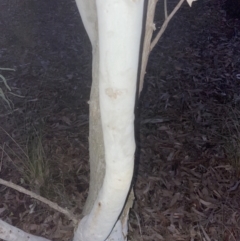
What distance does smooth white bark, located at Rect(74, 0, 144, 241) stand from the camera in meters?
1.09

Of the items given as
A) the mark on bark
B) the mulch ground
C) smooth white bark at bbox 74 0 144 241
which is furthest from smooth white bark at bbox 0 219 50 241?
the mark on bark

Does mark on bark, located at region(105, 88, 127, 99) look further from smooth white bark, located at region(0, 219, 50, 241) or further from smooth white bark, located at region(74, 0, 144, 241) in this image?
smooth white bark, located at region(0, 219, 50, 241)

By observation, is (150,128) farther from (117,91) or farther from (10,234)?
(117,91)

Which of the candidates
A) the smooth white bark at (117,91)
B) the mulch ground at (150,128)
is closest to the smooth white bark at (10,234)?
the smooth white bark at (117,91)

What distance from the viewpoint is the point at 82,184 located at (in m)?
2.69

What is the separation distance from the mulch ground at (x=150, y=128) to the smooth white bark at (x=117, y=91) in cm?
40

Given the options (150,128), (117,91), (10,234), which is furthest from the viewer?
(150,128)

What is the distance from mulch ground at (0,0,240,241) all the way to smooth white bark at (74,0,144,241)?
395 mm

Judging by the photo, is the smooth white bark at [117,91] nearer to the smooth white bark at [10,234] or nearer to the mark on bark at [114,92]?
the mark on bark at [114,92]

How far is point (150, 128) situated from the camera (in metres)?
3.20

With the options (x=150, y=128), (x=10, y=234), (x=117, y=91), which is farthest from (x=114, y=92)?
(x=150, y=128)

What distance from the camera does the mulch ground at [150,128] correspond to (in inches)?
97.5

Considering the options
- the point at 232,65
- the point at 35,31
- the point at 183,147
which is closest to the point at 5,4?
the point at 35,31

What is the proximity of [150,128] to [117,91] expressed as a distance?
201cm
